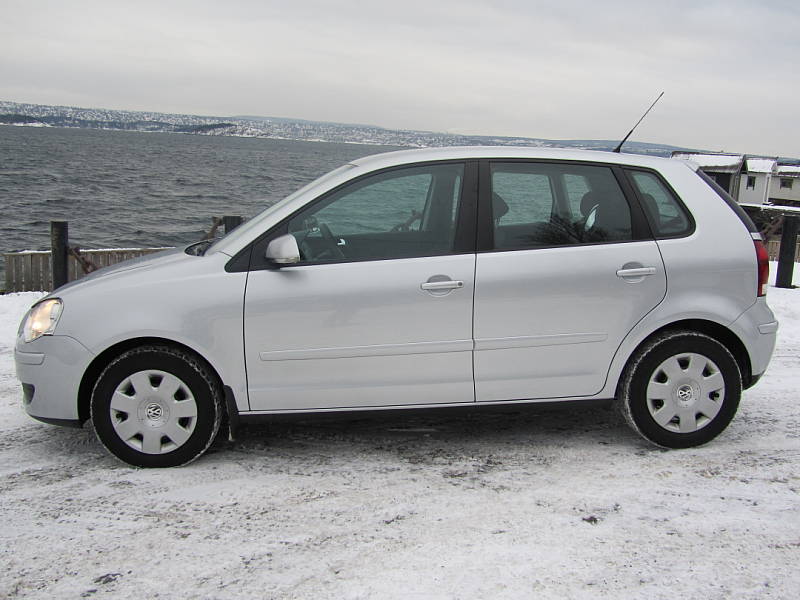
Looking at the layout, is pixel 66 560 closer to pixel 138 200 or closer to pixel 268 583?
pixel 268 583

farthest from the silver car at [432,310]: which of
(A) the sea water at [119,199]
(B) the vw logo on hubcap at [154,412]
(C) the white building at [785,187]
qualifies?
(C) the white building at [785,187]

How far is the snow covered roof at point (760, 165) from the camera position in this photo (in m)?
56.2

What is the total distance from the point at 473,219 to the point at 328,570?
2.03m

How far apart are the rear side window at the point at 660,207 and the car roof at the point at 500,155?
10 centimetres

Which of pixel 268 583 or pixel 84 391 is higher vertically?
pixel 84 391

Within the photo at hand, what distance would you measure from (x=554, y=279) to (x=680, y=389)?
99 cm

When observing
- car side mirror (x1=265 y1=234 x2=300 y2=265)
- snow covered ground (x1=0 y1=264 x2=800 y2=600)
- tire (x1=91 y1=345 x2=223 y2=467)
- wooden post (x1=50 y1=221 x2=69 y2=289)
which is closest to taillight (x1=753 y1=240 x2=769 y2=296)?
snow covered ground (x1=0 y1=264 x2=800 y2=600)

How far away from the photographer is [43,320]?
4078 millimetres

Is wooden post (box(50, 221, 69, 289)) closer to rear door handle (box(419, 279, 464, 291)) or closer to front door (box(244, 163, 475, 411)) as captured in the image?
front door (box(244, 163, 475, 411))

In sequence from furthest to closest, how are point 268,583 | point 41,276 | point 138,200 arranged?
point 138,200 → point 41,276 → point 268,583

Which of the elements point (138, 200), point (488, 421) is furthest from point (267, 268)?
point (138, 200)

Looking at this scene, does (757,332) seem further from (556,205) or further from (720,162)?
(720,162)

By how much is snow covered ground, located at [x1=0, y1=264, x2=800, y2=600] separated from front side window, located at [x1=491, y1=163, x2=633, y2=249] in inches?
49.7

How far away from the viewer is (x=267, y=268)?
4016mm
